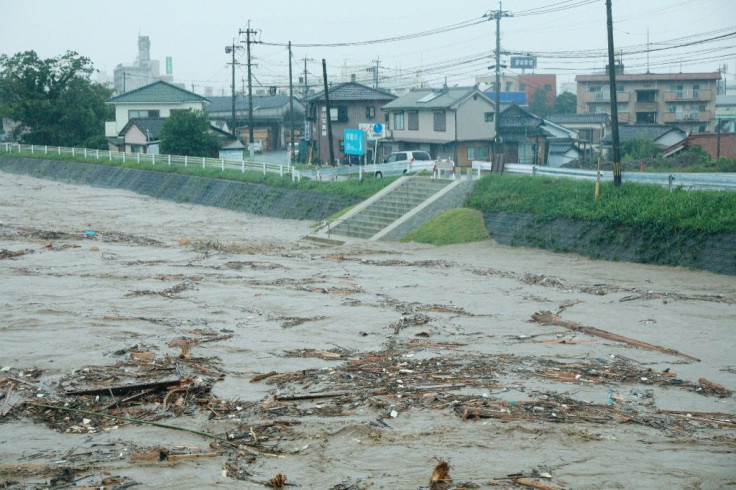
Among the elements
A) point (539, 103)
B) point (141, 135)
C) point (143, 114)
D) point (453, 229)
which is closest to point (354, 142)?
point (453, 229)

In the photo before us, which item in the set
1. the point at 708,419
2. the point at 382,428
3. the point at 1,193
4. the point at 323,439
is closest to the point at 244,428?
the point at 323,439

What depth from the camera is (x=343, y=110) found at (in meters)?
55.5

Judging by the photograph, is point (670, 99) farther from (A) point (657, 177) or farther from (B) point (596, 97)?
(A) point (657, 177)

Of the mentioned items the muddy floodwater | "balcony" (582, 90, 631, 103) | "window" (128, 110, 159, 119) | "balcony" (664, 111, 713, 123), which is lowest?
the muddy floodwater

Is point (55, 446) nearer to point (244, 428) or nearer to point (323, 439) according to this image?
point (244, 428)

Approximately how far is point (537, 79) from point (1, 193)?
6233 cm

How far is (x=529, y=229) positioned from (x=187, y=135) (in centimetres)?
2910

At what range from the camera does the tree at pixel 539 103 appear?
268 feet

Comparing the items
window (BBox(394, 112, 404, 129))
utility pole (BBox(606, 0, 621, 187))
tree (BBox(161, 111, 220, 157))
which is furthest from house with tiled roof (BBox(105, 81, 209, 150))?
utility pole (BBox(606, 0, 621, 187))

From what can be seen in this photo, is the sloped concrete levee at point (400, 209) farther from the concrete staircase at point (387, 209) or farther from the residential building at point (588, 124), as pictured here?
the residential building at point (588, 124)

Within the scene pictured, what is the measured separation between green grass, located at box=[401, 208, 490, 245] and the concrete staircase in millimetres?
1473

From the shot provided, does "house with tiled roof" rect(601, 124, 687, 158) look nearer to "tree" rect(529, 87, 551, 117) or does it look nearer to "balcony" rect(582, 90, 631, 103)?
"balcony" rect(582, 90, 631, 103)

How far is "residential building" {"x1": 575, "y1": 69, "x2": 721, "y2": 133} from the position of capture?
5759cm

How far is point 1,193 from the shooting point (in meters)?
47.6
